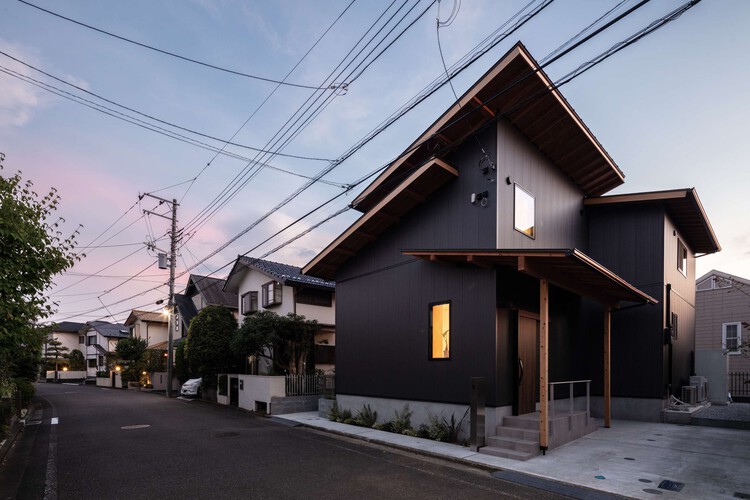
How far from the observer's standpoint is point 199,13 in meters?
A: 8.84

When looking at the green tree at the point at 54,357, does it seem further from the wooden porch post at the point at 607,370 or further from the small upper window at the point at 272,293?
the wooden porch post at the point at 607,370

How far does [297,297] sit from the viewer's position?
59.9 feet

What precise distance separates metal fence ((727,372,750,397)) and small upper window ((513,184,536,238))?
43.7 feet

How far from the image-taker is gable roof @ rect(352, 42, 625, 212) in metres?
9.19

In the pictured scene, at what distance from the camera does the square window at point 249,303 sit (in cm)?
2074

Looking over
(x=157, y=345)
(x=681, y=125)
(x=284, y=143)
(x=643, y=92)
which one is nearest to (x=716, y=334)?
(x=681, y=125)

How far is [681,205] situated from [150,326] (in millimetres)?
39501

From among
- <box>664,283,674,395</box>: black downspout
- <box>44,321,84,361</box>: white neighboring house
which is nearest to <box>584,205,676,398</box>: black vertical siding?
<box>664,283,674,395</box>: black downspout

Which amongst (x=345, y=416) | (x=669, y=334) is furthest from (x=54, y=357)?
(x=669, y=334)

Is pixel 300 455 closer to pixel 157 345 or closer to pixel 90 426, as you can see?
pixel 90 426

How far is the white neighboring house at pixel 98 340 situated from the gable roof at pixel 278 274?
30010 mm

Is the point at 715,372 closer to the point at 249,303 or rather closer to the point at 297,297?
the point at 297,297

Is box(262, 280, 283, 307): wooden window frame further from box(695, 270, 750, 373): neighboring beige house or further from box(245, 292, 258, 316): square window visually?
box(695, 270, 750, 373): neighboring beige house

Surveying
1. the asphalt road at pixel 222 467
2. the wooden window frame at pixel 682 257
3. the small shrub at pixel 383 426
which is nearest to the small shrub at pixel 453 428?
the asphalt road at pixel 222 467
